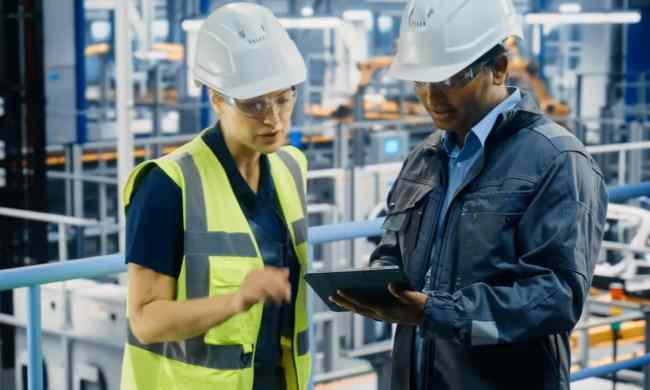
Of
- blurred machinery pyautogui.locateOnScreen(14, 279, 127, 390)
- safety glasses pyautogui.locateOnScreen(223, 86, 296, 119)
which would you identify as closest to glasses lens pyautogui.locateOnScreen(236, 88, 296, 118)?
safety glasses pyautogui.locateOnScreen(223, 86, 296, 119)

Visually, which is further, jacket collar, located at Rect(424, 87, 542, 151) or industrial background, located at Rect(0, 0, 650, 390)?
industrial background, located at Rect(0, 0, 650, 390)

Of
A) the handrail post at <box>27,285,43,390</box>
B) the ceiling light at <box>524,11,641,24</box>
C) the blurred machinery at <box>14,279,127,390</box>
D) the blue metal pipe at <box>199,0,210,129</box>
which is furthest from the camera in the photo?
the blue metal pipe at <box>199,0,210,129</box>

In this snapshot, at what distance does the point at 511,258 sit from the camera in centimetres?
213

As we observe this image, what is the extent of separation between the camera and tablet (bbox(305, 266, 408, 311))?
2043 mm

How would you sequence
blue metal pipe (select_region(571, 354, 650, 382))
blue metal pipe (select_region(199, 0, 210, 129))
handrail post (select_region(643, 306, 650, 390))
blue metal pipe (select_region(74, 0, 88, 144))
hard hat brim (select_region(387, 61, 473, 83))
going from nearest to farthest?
1. hard hat brim (select_region(387, 61, 473, 83))
2. blue metal pipe (select_region(571, 354, 650, 382))
3. handrail post (select_region(643, 306, 650, 390))
4. blue metal pipe (select_region(199, 0, 210, 129))
5. blue metal pipe (select_region(74, 0, 88, 144))

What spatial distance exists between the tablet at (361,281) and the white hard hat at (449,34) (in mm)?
380

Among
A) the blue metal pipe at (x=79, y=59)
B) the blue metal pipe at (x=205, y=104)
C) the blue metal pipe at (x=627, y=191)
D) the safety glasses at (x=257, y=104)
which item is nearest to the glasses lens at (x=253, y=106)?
the safety glasses at (x=257, y=104)

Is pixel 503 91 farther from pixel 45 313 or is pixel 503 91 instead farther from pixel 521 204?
pixel 45 313

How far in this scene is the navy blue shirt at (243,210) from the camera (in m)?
2.07

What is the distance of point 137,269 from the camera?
2.08 metres

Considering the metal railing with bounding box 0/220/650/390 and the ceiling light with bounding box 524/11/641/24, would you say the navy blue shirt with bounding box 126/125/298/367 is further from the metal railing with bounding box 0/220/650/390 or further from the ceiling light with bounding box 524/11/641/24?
the ceiling light with bounding box 524/11/641/24

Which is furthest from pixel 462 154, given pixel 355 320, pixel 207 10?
pixel 207 10

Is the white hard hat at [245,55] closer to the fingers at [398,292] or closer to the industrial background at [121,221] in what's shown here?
the fingers at [398,292]

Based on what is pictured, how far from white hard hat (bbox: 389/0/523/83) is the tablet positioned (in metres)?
0.38
